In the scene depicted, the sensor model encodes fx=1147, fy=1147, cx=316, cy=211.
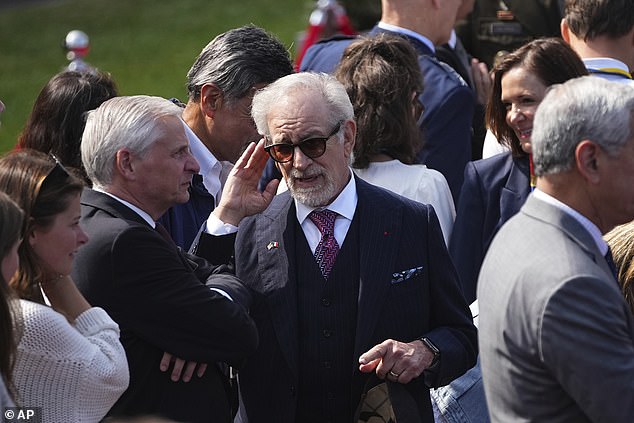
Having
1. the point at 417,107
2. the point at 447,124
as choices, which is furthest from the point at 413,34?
the point at 417,107

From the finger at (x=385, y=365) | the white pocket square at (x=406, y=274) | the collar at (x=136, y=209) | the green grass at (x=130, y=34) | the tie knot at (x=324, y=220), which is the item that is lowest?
the green grass at (x=130, y=34)

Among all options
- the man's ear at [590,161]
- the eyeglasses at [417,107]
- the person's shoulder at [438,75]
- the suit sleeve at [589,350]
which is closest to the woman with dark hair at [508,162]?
the eyeglasses at [417,107]

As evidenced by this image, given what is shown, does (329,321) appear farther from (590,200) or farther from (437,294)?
(590,200)

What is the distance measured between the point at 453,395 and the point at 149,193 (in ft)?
4.39

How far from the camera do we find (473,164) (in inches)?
193

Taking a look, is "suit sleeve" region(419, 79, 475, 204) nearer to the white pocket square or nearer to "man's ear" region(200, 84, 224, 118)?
"man's ear" region(200, 84, 224, 118)

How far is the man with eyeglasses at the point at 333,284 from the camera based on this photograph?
12.8 feet

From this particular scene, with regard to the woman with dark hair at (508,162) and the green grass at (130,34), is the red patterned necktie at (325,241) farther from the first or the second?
the green grass at (130,34)

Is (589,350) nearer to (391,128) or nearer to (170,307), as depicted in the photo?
(170,307)

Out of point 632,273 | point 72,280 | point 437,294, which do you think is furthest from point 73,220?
point 632,273

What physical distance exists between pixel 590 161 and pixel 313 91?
4.14ft

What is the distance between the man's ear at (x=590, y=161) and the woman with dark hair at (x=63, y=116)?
2.05 m

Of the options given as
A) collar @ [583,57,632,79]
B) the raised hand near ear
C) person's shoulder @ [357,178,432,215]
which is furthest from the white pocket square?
collar @ [583,57,632,79]

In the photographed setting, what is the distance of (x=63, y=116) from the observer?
14.8 ft
